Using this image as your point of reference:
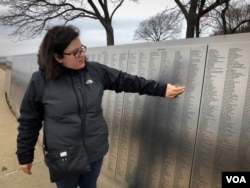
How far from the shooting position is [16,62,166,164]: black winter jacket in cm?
225

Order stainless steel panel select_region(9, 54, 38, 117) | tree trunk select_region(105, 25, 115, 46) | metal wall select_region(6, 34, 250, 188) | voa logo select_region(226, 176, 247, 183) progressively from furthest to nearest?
tree trunk select_region(105, 25, 115, 46) → stainless steel panel select_region(9, 54, 38, 117) → metal wall select_region(6, 34, 250, 188) → voa logo select_region(226, 176, 247, 183)

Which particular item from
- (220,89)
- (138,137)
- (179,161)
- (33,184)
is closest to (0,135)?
(33,184)

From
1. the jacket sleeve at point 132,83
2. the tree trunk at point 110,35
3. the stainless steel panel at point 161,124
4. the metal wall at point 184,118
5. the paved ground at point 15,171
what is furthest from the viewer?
the tree trunk at point 110,35

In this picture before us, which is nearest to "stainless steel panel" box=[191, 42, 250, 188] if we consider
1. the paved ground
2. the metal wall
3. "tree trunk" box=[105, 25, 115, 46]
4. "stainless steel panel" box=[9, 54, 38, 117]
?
the metal wall

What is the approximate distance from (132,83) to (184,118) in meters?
0.60

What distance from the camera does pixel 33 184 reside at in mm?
4270

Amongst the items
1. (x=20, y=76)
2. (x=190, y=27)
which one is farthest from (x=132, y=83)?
(x=190, y=27)

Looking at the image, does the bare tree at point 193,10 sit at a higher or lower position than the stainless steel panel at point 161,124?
higher

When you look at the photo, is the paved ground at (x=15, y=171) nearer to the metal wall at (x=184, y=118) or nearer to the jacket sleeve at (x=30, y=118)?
the metal wall at (x=184, y=118)

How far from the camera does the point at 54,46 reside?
7.34 feet

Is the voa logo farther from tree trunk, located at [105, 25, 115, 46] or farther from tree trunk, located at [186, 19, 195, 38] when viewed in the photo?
tree trunk, located at [105, 25, 115, 46]

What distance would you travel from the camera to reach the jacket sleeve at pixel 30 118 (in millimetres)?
2273

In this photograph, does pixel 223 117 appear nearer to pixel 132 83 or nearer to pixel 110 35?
pixel 132 83

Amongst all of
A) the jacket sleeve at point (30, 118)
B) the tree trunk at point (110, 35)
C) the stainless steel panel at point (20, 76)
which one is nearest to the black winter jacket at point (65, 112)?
the jacket sleeve at point (30, 118)
